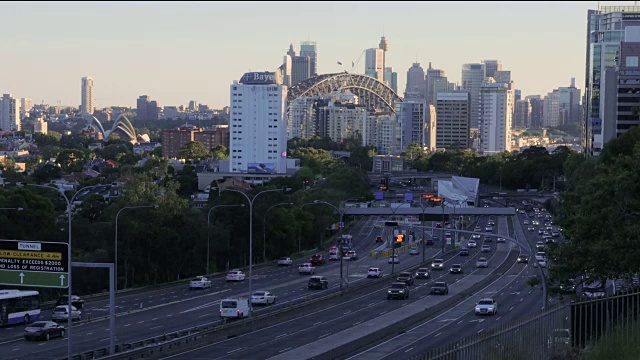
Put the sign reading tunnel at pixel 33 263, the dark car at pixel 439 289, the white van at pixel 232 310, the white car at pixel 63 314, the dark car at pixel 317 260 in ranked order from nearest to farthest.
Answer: the sign reading tunnel at pixel 33 263 < the white car at pixel 63 314 < the white van at pixel 232 310 < the dark car at pixel 439 289 < the dark car at pixel 317 260

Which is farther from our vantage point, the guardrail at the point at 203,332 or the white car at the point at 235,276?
the white car at the point at 235,276

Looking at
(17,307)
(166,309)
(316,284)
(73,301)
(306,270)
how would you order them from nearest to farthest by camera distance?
(17,307) < (73,301) < (166,309) < (316,284) < (306,270)

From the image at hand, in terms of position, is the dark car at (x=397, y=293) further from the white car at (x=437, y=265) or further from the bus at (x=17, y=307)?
the white car at (x=437, y=265)

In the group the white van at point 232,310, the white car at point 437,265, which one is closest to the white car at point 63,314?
the white van at point 232,310

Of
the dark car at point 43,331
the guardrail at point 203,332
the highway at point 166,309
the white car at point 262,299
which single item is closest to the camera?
the guardrail at point 203,332

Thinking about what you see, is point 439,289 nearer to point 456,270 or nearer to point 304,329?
point 456,270

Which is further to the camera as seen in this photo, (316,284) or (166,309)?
(316,284)

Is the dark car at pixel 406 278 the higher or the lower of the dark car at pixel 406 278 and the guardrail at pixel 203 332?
the lower

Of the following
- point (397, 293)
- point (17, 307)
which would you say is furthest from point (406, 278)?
point (17, 307)
